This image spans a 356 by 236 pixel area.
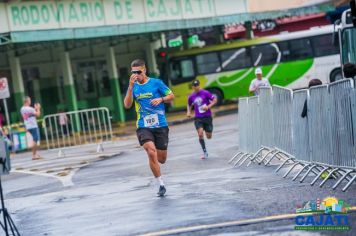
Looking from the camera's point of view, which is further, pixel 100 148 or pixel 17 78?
pixel 17 78

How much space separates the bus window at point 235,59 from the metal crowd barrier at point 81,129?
46.3 ft

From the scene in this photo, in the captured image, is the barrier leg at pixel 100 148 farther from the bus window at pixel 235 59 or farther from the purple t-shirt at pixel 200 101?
the bus window at pixel 235 59

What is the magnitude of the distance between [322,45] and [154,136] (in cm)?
2800

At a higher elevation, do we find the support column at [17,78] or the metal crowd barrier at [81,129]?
the support column at [17,78]

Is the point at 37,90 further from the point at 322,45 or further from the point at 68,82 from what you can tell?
the point at 322,45

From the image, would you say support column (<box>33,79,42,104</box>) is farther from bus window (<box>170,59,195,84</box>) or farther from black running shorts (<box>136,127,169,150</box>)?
black running shorts (<box>136,127,169,150</box>)

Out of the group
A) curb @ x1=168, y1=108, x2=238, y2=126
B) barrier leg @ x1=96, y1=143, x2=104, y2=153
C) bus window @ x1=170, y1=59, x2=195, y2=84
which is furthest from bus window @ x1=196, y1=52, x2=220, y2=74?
barrier leg @ x1=96, y1=143, x2=104, y2=153

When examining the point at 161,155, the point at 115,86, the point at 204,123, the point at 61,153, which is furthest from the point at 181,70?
the point at 161,155

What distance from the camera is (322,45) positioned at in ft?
125

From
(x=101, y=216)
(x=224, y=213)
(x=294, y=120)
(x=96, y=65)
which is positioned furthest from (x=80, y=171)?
(x=96, y=65)

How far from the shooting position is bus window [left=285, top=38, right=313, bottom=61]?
3806 cm

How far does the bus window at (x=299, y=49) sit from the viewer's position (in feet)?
125

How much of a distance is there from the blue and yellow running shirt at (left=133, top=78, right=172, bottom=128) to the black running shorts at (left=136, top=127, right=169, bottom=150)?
0.06 meters
